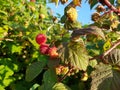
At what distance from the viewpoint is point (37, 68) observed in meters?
1.29

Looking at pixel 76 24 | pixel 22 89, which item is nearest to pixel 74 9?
pixel 76 24

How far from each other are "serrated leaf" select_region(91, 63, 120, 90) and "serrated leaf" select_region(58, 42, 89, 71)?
5 centimetres

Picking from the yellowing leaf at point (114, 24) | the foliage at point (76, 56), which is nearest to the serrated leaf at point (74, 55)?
the foliage at point (76, 56)

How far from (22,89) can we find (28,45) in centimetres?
39

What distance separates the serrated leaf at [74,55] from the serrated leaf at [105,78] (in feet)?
0.18

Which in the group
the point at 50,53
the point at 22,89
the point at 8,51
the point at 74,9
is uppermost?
the point at 74,9

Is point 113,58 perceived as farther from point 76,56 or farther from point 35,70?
point 35,70

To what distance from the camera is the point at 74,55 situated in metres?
1.17

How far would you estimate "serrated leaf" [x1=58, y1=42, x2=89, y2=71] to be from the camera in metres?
1.15

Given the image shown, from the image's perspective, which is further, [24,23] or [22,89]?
[24,23]

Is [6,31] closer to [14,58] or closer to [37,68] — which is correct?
[14,58]

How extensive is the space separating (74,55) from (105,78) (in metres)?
0.12

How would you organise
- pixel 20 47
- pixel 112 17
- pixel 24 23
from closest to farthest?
pixel 112 17, pixel 20 47, pixel 24 23

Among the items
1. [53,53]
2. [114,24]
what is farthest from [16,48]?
→ [53,53]
